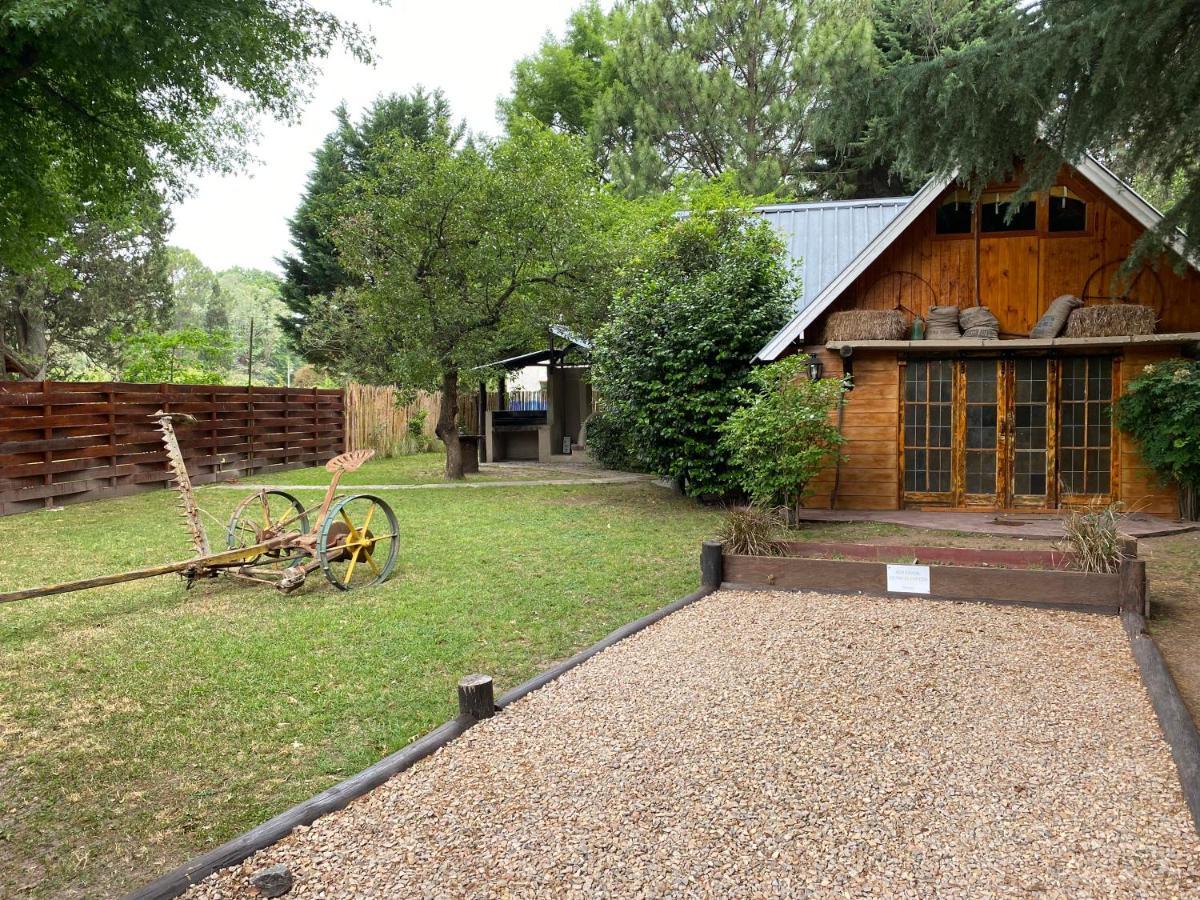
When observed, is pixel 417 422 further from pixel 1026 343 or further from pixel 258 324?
pixel 258 324

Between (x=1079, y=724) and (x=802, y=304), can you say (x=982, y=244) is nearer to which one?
(x=802, y=304)

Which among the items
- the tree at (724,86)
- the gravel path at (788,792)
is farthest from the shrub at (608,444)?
the gravel path at (788,792)

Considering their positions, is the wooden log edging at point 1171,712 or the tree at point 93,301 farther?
the tree at point 93,301

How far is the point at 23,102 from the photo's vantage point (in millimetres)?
7488

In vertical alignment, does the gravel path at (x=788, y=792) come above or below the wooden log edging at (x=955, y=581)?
below

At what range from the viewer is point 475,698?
3922mm

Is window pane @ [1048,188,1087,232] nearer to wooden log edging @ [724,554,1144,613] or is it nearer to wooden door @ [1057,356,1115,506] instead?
wooden door @ [1057,356,1115,506]

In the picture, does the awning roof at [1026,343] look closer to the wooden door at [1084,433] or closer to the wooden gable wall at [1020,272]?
the wooden door at [1084,433]

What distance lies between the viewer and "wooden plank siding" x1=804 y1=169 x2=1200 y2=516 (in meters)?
10.2

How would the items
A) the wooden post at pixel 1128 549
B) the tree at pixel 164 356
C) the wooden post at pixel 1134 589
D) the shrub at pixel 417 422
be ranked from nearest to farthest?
the wooden post at pixel 1134 589
the wooden post at pixel 1128 549
the tree at pixel 164 356
the shrub at pixel 417 422

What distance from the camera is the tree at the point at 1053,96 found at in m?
5.14

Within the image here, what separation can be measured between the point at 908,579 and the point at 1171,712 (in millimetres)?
2554

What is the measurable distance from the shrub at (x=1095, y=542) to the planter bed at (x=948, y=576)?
0.19 meters

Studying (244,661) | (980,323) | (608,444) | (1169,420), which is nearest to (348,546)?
(244,661)
